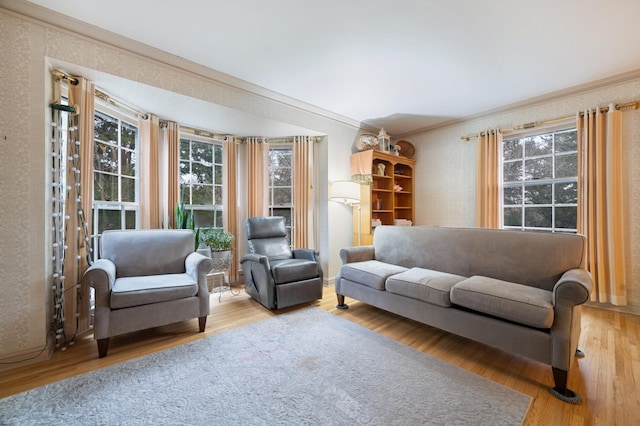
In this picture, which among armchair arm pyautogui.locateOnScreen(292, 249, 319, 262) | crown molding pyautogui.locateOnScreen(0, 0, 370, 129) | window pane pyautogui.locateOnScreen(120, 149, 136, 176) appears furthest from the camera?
armchair arm pyautogui.locateOnScreen(292, 249, 319, 262)

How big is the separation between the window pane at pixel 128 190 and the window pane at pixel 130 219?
0.44ft

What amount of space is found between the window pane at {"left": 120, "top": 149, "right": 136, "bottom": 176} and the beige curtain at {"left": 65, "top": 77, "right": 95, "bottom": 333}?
61 centimetres

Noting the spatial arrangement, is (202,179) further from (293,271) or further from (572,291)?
(572,291)

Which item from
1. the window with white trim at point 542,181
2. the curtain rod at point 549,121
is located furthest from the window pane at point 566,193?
the curtain rod at point 549,121

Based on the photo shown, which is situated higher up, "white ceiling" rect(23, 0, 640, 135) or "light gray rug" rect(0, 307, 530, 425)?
"white ceiling" rect(23, 0, 640, 135)

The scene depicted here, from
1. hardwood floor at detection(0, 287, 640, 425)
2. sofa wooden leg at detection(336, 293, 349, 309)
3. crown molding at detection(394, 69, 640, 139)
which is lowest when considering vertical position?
hardwood floor at detection(0, 287, 640, 425)

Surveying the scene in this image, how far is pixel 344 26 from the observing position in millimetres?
2098

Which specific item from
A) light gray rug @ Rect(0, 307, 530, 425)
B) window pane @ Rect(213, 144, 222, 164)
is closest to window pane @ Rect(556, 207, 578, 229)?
light gray rug @ Rect(0, 307, 530, 425)

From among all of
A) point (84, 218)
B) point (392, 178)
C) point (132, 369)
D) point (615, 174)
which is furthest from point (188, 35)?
point (615, 174)

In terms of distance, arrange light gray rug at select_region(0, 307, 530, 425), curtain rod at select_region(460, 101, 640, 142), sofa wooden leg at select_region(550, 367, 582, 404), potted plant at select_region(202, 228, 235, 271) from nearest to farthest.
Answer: light gray rug at select_region(0, 307, 530, 425) < sofa wooden leg at select_region(550, 367, 582, 404) < curtain rod at select_region(460, 101, 640, 142) < potted plant at select_region(202, 228, 235, 271)

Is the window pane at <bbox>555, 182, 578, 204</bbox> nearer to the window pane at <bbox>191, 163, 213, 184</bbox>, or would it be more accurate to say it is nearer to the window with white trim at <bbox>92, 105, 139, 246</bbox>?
the window pane at <bbox>191, 163, 213, 184</bbox>

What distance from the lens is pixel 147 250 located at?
2.61 m

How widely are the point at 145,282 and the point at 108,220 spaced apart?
1.11 metres

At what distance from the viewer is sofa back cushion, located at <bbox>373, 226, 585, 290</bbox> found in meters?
2.05
